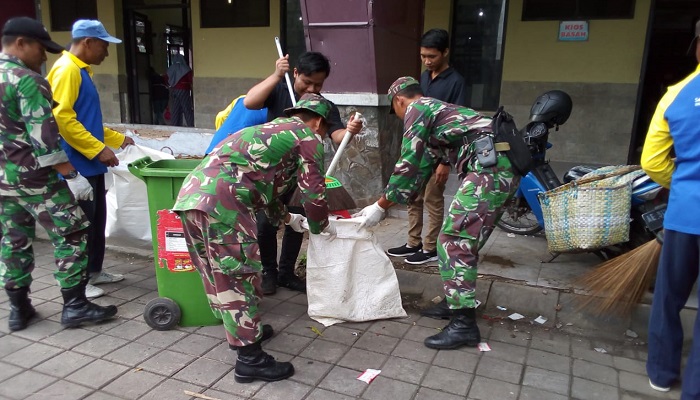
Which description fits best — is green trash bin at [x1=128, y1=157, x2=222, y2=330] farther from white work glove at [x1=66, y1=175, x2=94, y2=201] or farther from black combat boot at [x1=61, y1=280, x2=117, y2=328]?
white work glove at [x1=66, y1=175, x2=94, y2=201]

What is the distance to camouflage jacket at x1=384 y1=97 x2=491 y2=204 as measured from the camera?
2996 millimetres

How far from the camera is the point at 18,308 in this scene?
3.15 m

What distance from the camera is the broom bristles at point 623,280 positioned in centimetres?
306

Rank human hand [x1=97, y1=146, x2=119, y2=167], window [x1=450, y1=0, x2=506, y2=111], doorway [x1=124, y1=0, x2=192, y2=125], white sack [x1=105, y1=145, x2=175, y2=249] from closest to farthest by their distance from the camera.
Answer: human hand [x1=97, y1=146, x2=119, y2=167]
white sack [x1=105, y1=145, x2=175, y2=249]
window [x1=450, y1=0, x2=506, y2=111]
doorway [x1=124, y1=0, x2=192, y2=125]

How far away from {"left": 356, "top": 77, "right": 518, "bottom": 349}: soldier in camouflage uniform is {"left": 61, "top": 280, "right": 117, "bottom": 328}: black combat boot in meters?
1.81

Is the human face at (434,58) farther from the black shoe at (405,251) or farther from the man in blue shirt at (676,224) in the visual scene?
the man in blue shirt at (676,224)

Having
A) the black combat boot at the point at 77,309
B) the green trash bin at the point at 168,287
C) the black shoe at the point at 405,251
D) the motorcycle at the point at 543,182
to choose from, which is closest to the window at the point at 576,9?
the motorcycle at the point at 543,182

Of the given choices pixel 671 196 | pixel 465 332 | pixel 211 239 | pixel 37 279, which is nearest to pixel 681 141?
pixel 671 196

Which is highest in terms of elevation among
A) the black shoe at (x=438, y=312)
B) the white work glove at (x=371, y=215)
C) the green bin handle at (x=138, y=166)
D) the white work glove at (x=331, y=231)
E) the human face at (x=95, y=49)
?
the human face at (x=95, y=49)

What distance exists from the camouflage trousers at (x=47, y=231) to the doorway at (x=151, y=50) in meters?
7.65

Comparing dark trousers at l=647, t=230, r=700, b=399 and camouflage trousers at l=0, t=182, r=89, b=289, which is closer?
dark trousers at l=647, t=230, r=700, b=399

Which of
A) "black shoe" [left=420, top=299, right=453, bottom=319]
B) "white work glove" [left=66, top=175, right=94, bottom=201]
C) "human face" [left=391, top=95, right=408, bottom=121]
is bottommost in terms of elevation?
"black shoe" [left=420, top=299, right=453, bottom=319]

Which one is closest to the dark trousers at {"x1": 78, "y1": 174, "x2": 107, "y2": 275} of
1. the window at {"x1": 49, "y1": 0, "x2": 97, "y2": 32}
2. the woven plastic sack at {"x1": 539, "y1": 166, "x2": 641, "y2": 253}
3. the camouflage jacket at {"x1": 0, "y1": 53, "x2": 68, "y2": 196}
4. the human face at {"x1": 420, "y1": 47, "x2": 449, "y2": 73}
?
the camouflage jacket at {"x1": 0, "y1": 53, "x2": 68, "y2": 196}

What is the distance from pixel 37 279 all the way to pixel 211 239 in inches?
93.3
